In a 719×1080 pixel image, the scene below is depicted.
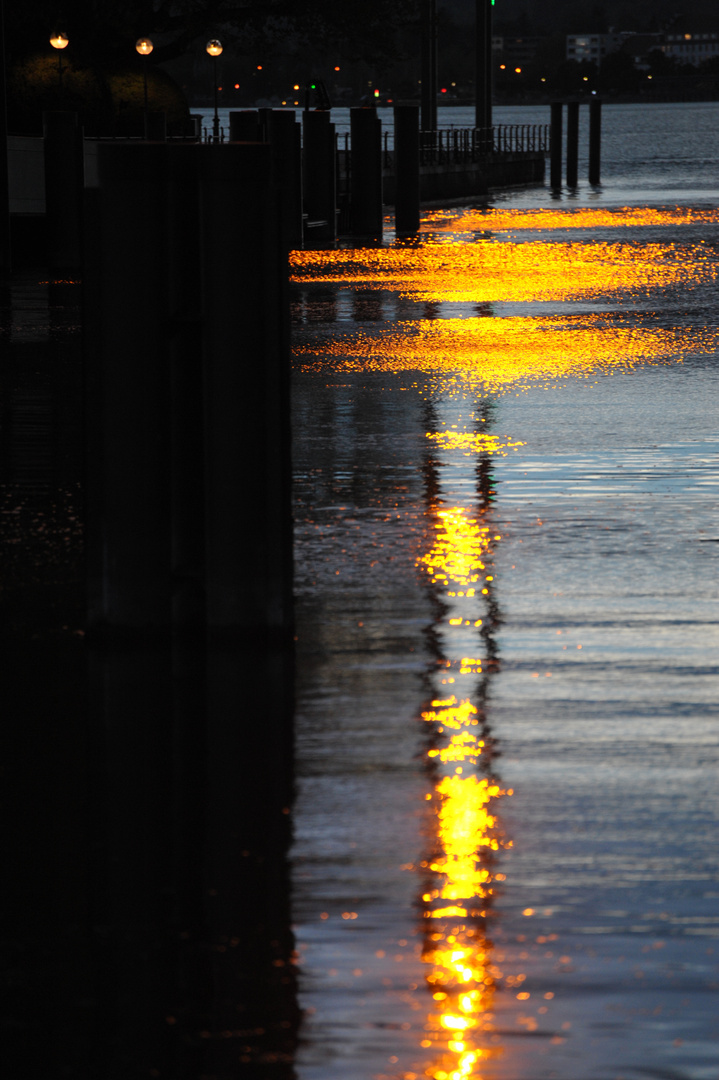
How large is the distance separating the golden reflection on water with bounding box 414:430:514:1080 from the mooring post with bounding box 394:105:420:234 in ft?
74.8

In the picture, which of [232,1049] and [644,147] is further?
[644,147]

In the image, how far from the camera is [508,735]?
468cm

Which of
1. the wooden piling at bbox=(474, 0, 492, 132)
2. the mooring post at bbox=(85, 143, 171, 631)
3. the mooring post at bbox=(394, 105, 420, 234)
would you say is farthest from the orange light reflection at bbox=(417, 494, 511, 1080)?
the wooden piling at bbox=(474, 0, 492, 132)

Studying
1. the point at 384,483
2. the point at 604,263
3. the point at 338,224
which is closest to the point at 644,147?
the point at 338,224

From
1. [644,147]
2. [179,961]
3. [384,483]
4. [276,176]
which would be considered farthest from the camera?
[644,147]

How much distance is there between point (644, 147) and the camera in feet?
364

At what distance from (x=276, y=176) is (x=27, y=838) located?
2.05 m

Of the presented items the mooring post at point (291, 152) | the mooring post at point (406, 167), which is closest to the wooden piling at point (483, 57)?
the mooring post at point (406, 167)

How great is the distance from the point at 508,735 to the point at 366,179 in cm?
2532

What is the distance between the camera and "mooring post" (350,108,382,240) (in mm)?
28828

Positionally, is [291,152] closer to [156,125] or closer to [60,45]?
[60,45]

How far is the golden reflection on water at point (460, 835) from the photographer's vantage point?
3094mm

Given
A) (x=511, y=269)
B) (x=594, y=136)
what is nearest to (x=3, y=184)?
(x=511, y=269)

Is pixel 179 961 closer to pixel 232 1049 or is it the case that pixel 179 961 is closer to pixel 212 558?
pixel 232 1049
